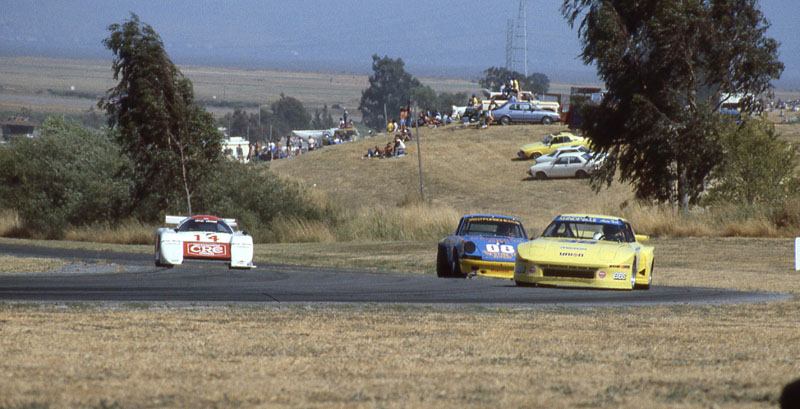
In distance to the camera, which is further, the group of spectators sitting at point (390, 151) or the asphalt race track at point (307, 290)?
the group of spectators sitting at point (390, 151)

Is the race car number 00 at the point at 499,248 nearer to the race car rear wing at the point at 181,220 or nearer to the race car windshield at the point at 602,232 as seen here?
the race car windshield at the point at 602,232

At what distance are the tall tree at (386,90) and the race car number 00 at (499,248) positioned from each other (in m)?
156

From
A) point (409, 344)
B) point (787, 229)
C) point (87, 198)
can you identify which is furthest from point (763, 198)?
point (409, 344)

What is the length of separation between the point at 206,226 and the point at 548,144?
3895 cm

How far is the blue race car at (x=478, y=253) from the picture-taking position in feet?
59.6

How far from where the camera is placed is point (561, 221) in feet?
55.6

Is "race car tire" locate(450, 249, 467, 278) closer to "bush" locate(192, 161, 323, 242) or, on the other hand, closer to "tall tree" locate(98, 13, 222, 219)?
"tall tree" locate(98, 13, 222, 219)

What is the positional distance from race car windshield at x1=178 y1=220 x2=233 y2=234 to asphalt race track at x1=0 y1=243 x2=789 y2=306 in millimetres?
1753

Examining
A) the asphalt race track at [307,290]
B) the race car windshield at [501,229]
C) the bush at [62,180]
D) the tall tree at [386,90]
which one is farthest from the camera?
the tall tree at [386,90]

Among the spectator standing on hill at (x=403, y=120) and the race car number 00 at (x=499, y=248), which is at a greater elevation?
the spectator standing on hill at (x=403, y=120)

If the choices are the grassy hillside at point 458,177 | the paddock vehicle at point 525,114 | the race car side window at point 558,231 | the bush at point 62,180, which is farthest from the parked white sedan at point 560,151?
the race car side window at point 558,231

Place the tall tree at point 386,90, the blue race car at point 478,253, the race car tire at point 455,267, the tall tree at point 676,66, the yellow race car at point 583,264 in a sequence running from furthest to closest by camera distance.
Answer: the tall tree at point 386,90
the tall tree at point 676,66
the race car tire at point 455,267
the blue race car at point 478,253
the yellow race car at point 583,264

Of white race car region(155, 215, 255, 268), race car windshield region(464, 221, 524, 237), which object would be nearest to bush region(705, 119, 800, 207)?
race car windshield region(464, 221, 524, 237)

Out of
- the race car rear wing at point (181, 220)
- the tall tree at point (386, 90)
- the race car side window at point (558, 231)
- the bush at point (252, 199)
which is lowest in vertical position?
the bush at point (252, 199)
